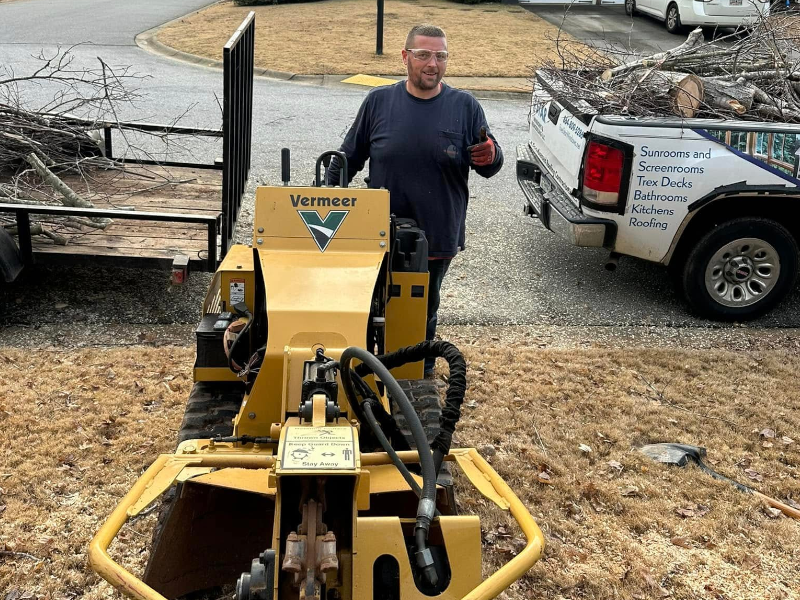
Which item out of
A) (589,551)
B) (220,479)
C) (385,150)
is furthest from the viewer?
(385,150)

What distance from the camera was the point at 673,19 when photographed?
20.3 m

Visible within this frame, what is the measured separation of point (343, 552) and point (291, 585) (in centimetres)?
20

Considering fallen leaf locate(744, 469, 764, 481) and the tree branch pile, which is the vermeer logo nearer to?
fallen leaf locate(744, 469, 764, 481)

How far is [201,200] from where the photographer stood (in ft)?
23.1

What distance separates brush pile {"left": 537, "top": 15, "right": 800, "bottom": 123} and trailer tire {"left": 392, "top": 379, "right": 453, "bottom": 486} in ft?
10.1


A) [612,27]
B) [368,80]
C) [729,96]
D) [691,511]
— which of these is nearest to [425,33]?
[691,511]

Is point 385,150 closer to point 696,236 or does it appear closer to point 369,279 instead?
point 369,279

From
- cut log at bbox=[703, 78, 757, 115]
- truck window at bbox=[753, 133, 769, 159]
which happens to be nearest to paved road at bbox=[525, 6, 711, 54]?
cut log at bbox=[703, 78, 757, 115]

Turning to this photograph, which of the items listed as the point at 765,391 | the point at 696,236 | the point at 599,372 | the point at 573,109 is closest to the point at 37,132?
the point at 573,109

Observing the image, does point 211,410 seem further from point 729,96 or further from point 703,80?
point 703,80

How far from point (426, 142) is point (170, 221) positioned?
2.32 m

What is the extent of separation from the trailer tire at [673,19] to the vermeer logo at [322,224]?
60.2ft

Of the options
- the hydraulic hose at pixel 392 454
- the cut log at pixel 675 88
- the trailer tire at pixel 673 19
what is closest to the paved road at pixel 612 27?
the trailer tire at pixel 673 19

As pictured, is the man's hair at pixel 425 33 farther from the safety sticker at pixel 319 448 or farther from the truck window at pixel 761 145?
the truck window at pixel 761 145
